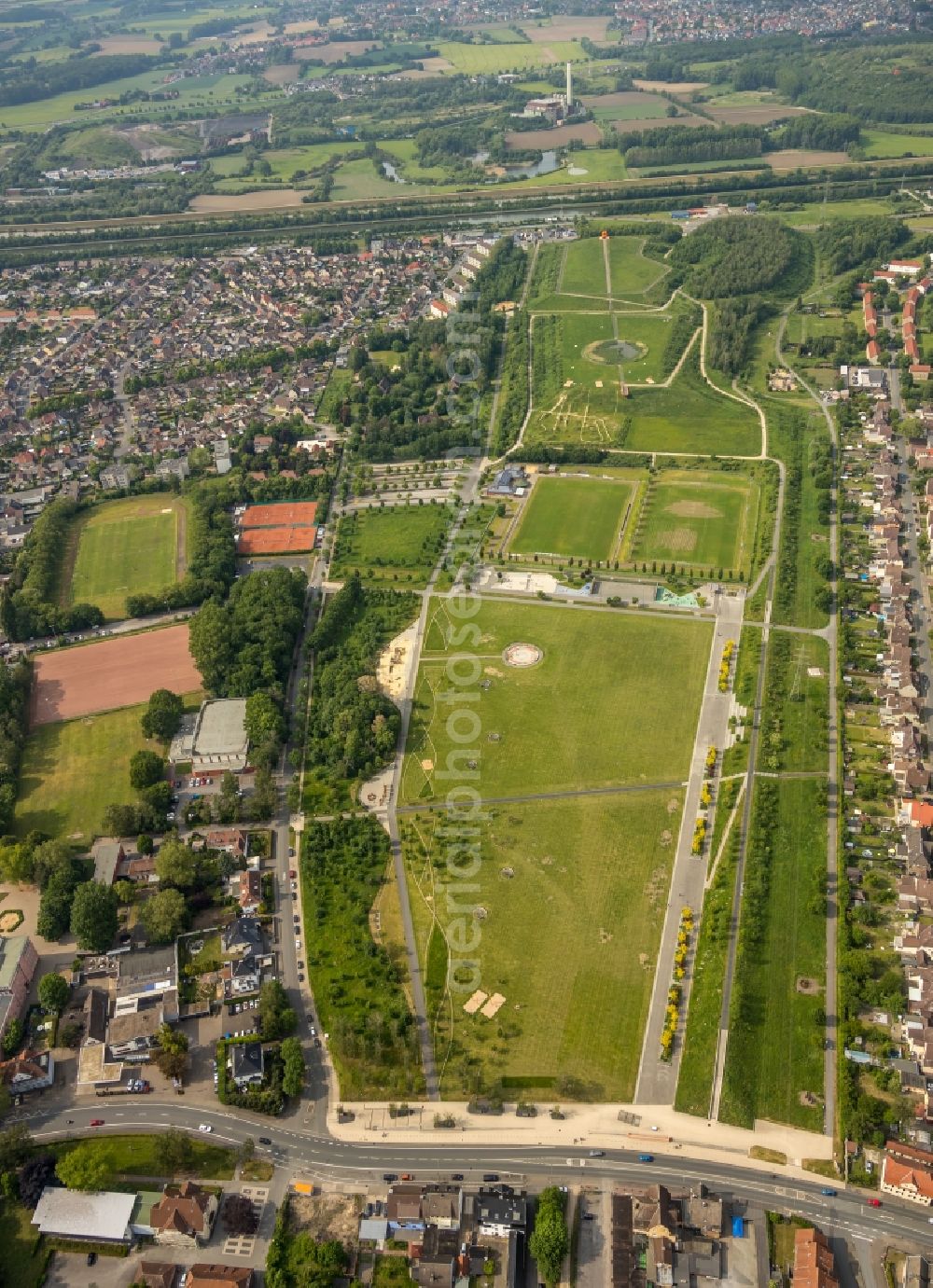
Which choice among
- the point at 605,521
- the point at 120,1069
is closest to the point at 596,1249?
the point at 120,1069

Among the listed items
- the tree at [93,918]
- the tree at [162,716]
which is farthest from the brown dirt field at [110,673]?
the tree at [93,918]

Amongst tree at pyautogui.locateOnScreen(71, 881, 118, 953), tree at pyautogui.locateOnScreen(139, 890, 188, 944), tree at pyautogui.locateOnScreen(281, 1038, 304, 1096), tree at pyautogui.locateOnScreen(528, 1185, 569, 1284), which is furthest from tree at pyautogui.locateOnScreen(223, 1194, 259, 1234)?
tree at pyautogui.locateOnScreen(71, 881, 118, 953)

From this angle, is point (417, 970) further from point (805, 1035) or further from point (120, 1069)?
point (805, 1035)

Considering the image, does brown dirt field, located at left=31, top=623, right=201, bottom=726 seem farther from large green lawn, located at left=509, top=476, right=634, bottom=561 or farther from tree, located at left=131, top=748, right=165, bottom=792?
large green lawn, located at left=509, top=476, right=634, bottom=561

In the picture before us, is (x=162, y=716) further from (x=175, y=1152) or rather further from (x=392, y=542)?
(x=175, y=1152)

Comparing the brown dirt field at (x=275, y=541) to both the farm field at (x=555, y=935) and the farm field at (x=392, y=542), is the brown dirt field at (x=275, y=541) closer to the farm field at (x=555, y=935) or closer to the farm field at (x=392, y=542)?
the farm field at (x=392, y=542)

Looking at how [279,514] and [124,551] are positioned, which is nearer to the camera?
[124,551]

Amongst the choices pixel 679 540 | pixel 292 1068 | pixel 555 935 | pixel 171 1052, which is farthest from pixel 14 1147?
pixel 679 540
